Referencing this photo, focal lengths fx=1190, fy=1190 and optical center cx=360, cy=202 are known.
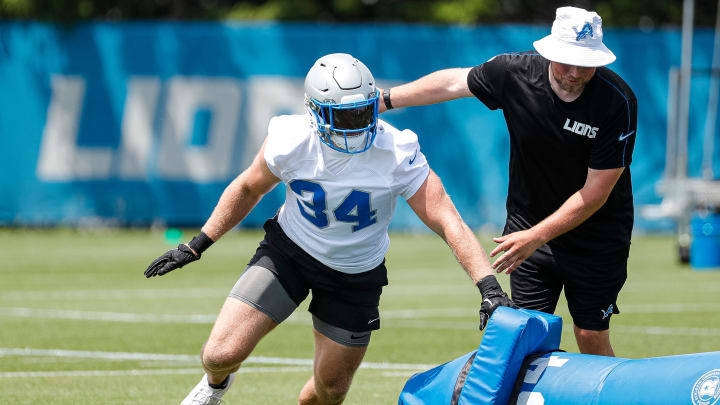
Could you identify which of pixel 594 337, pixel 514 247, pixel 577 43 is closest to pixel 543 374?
pixel 514 247

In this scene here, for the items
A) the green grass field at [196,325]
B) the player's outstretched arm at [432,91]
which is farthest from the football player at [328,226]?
the green grass field at [196,325]

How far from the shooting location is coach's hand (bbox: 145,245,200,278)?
6840mm

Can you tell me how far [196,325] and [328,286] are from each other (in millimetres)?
5329

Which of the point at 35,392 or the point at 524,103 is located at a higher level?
the point at 524,103

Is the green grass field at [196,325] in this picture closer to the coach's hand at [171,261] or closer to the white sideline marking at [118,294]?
the white sideline marking at [118,294]

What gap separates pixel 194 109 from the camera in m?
24.9

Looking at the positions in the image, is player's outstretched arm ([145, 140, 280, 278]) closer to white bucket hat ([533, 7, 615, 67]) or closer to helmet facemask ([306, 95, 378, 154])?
helmet facemask ([306, 95, 378, 154])

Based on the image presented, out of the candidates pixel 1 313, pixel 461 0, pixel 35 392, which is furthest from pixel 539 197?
pixel 461 0

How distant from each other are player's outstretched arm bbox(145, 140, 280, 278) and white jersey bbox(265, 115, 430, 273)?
0.15 metres

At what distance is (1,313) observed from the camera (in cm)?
1284

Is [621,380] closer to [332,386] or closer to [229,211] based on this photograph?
[332,386]

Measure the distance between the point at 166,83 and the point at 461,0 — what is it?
24.8ft

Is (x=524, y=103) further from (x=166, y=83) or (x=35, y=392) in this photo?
(x=166, y=83)

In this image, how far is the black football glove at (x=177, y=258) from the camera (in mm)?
6844
